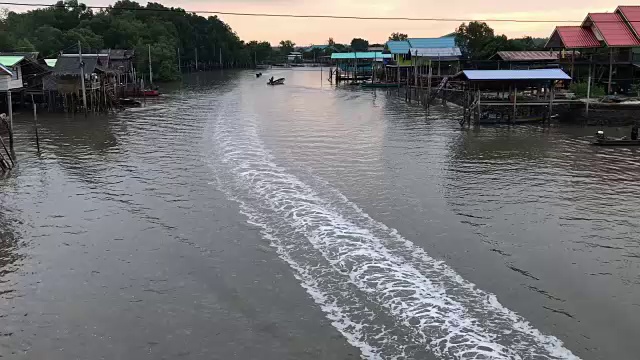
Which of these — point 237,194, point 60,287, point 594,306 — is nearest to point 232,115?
point 237,194

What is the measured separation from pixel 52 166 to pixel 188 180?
22.6ft

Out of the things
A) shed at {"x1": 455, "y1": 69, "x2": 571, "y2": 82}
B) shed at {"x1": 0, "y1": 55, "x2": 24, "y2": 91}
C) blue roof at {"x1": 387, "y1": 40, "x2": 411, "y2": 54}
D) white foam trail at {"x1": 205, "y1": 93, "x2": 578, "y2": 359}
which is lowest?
white foam trail at {"x1": 205, "y1": 93, "x2": 578, "y2": 359}

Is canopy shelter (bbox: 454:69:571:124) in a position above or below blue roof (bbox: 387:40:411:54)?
below

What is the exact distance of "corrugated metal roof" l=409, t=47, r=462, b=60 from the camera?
5700 centimetres

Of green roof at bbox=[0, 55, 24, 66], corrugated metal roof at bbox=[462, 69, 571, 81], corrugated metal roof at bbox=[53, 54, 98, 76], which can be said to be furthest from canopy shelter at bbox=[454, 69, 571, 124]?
green roof at bbox=[0, 55, 24, 66]

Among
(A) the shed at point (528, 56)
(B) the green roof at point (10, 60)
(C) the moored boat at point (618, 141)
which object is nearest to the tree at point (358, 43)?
(A) the shed at point (528, 56)

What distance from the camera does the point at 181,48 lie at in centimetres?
10912

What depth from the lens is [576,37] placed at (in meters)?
40.4

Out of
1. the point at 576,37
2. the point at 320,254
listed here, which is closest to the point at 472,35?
the point at 576,37

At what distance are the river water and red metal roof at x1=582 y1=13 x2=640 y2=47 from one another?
1537 cm

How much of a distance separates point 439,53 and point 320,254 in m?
48.5

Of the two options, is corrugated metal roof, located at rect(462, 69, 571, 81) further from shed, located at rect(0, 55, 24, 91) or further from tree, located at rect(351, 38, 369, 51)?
tree, located at rect(351, 38, 369, 51)

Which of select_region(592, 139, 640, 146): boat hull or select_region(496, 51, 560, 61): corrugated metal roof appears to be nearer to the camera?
select_region(592, 139, 640, 146): boat hull

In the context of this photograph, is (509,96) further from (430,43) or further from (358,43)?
(358,43)
